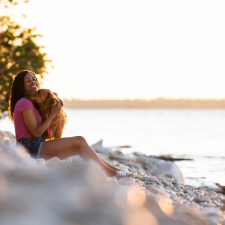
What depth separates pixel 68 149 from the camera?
16.1 ft

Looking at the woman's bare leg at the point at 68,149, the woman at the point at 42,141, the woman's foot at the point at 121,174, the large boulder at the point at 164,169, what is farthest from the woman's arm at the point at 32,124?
the large boulder at the point at 164,169

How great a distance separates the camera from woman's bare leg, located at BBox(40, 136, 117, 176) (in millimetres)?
4879

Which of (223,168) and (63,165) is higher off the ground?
(63,165)

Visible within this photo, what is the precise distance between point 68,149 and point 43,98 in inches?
36.6

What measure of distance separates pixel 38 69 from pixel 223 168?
9000 mm

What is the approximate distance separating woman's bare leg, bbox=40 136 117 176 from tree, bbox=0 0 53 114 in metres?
8.30

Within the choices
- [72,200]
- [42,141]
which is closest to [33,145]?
[42,141]

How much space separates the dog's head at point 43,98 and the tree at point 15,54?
25.7 feet

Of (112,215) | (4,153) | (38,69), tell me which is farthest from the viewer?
(38,69)

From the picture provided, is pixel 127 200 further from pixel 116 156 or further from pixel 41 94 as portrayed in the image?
pixel 116 156

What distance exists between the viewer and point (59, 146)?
16.1 feet

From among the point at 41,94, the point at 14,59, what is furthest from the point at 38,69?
the point at 41,94

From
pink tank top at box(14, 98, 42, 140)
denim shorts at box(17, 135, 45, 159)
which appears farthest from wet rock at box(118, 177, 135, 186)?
pink tank top at box(14, 98, 42, 140)

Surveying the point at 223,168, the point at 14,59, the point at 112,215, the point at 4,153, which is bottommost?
the point at 223,168
